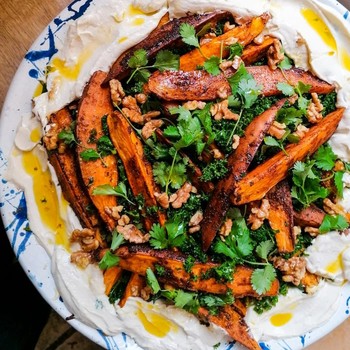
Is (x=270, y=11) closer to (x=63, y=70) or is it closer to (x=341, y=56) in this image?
(x=341, y=56)

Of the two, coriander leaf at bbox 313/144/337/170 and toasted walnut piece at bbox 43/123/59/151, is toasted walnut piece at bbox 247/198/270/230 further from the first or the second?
toasted walnut piece at bbox 43/123/59/151

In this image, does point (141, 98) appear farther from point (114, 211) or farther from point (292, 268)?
point (292, 268)

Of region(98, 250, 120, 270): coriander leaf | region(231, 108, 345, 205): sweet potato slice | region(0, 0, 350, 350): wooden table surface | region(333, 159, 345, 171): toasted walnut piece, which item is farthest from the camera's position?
region(0, 0, 350, 350): wooden table surface

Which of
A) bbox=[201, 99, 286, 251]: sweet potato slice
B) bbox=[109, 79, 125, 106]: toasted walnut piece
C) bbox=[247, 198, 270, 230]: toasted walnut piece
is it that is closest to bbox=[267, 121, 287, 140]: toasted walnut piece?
bbox=[201, 99, 286, 251]: sweet potato slice

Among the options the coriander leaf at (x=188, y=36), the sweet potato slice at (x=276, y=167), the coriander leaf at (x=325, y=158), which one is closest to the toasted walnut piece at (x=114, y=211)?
the sweet potato slice at (x=276, y=167)

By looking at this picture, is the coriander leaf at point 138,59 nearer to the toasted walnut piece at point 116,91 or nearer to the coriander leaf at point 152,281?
the toasted walnut piece at point 116,91

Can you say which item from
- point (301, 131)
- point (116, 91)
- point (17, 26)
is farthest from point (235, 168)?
point (17, 26)

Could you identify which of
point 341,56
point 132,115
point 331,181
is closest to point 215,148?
point 132,115
